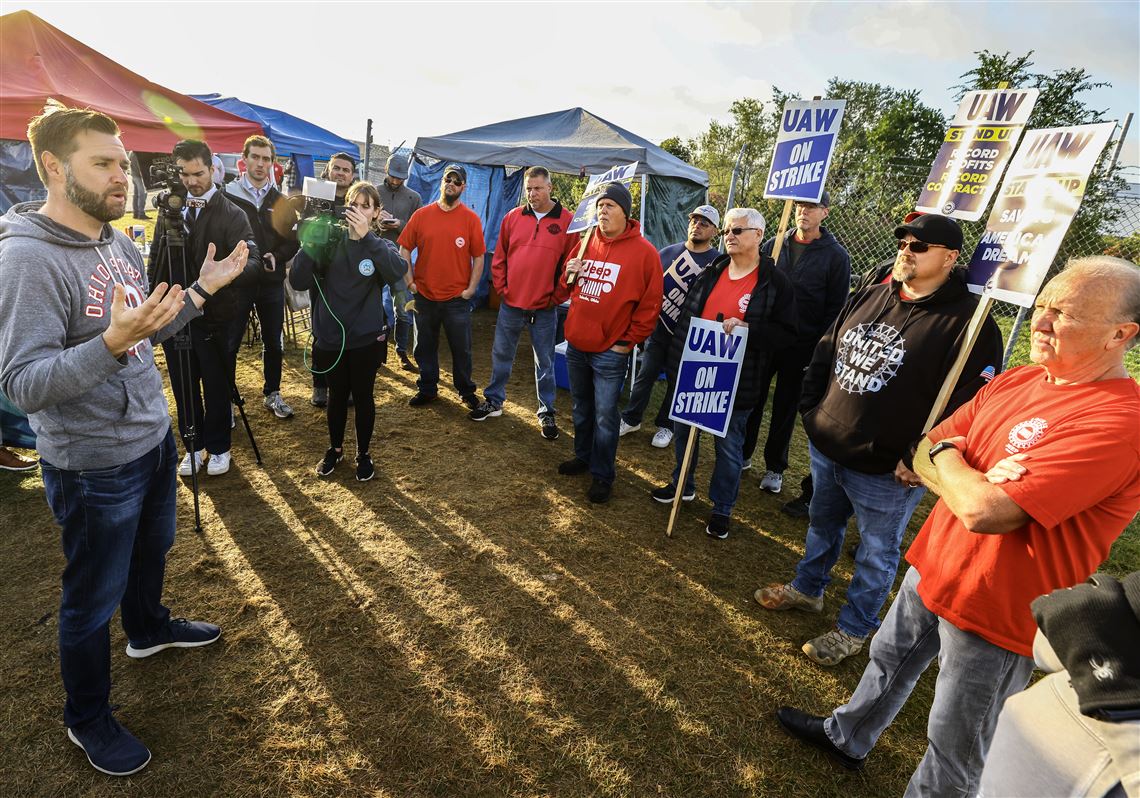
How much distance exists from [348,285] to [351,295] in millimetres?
75

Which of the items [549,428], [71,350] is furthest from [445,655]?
[549,428]

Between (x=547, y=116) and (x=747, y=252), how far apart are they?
25.2ft

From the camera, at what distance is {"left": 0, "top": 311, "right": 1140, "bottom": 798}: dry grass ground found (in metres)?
2.15

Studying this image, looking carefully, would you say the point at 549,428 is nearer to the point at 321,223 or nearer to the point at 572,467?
the point at 572,467

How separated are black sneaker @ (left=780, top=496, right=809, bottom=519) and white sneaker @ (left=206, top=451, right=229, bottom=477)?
4.21 meters

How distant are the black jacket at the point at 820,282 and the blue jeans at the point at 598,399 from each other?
1441mm

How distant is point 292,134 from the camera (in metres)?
13.3

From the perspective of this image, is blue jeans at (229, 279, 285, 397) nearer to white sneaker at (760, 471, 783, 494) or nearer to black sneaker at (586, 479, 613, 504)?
black sneaker at (586, 479, 613, 504)

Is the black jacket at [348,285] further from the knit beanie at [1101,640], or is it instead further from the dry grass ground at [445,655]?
the knit beanie at [1101,640]

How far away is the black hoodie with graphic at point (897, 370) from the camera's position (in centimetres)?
232

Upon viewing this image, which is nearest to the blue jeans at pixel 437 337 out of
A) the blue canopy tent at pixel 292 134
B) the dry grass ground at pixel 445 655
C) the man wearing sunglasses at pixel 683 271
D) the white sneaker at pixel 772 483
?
the dry grass ground at pixel 445 655

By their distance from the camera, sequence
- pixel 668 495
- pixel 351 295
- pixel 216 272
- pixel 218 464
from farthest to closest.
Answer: pixel 668 495 < pixel 218 464 < pixel 351 295 < pixel 216 272

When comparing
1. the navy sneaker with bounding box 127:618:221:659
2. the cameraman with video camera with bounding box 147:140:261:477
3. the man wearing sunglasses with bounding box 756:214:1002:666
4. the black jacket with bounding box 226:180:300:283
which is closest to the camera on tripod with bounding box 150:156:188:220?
the cameraman with video camera with bounding box 147:140:261:477

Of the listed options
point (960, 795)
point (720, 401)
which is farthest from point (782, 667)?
point (720, 401)
